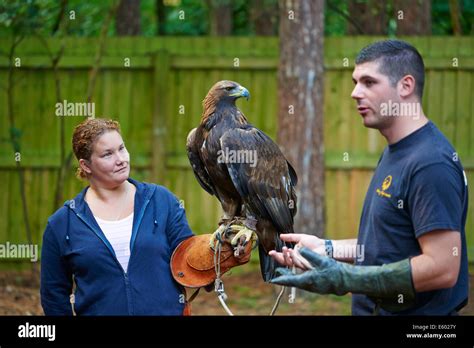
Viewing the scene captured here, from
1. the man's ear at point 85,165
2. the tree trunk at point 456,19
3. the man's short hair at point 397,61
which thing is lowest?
the man's ear at point 85,165

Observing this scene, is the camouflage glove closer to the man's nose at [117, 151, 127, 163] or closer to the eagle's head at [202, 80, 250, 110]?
the man's nose at [117, 151, 127, 163]

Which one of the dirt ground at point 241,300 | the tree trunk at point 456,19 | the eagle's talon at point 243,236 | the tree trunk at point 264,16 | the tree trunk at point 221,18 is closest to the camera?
the eagle's talon at point 243,236

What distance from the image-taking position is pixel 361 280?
2.89 m

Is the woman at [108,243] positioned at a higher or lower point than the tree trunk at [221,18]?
lower

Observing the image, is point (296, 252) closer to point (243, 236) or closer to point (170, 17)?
point (243, 236)

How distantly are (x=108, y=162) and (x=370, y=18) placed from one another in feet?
23.2

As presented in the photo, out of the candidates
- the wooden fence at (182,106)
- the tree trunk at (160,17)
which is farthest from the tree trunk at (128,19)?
the wooden fence at (182,106)

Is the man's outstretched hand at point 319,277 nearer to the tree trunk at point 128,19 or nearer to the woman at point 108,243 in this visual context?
the woman at point 108,243

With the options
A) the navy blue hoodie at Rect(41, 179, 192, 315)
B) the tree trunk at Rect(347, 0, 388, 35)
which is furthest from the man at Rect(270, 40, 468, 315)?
the tree trunk at Rect(347, 0, 388, 35)

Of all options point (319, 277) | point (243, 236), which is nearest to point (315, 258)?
point (319, 277)

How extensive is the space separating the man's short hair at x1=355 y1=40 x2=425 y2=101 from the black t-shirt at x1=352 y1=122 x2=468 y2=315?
18 centimetres

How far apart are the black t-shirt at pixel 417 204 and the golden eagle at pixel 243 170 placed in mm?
1210

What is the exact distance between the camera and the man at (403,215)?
2756 millimetres
